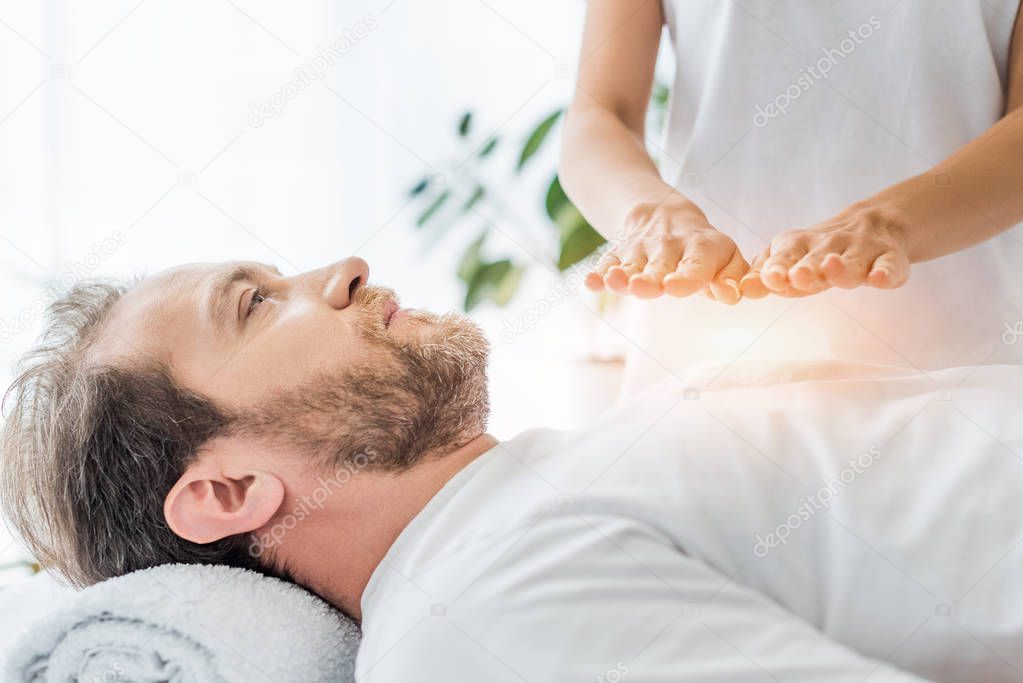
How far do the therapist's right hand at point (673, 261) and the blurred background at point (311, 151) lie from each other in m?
1.08

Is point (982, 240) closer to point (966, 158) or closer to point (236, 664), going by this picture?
point (966, 158)

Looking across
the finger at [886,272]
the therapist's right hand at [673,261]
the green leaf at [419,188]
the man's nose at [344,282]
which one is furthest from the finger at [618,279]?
the green leaf at [419,188]

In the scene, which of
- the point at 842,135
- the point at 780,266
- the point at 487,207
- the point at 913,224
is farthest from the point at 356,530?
the point at 487,207

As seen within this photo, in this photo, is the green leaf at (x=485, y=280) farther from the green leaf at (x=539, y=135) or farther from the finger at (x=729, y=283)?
the finger at (x=729, y=283)

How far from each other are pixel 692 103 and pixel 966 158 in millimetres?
401

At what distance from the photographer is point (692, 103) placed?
53.6 inches

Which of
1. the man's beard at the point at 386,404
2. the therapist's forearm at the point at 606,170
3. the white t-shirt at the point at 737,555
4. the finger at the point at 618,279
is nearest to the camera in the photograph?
the white t-shirt at the point at 737,555

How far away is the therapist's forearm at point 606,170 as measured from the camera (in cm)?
119

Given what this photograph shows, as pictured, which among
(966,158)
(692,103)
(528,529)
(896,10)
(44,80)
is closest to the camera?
(528,529)

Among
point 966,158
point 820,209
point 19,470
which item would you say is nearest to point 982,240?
point 966,158

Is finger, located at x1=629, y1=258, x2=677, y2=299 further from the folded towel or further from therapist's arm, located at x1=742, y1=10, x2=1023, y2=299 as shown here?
the folded towel

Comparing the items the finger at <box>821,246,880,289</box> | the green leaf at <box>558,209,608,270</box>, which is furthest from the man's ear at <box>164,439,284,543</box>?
the green leaf at <box>558,209,608,270</box>

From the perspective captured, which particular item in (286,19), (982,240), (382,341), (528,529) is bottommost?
(982,240)

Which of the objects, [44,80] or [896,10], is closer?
[896,10]
